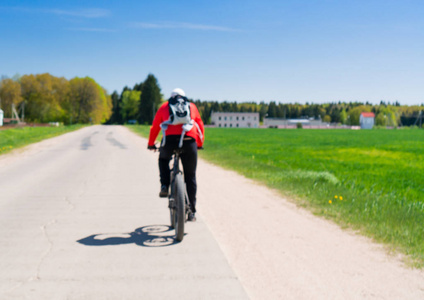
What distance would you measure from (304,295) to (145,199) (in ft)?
16.1

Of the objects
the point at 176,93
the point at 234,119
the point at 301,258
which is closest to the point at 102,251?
the point at 176,93

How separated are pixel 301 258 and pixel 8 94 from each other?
95.6 m

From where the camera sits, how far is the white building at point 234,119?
16275cm

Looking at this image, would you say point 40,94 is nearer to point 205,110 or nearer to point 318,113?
point 205,110

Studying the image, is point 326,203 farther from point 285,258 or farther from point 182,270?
point 182,270

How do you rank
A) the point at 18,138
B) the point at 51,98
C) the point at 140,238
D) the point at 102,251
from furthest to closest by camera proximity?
the point at 51,98 → the point at 18,138 → the point at 140,238 → the point at 102,251

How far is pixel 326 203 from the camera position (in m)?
7.76

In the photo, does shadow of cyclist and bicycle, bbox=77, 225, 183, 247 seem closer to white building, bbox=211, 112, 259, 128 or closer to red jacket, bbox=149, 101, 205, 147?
red jacket, bbox=149, 101, 205, 147

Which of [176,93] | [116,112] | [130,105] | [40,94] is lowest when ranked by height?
[176,93]

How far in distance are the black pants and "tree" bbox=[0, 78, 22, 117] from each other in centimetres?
9296

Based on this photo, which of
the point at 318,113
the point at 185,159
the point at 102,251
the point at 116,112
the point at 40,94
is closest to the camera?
the point at 102,251

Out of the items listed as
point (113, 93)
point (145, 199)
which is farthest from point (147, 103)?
point (145, 199)

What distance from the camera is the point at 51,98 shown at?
92.6 meters

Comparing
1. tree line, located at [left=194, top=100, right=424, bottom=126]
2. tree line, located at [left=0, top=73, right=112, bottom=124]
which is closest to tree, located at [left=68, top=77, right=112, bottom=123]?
tree line, located at [left=0, top=73, right=112, bottom=124]
